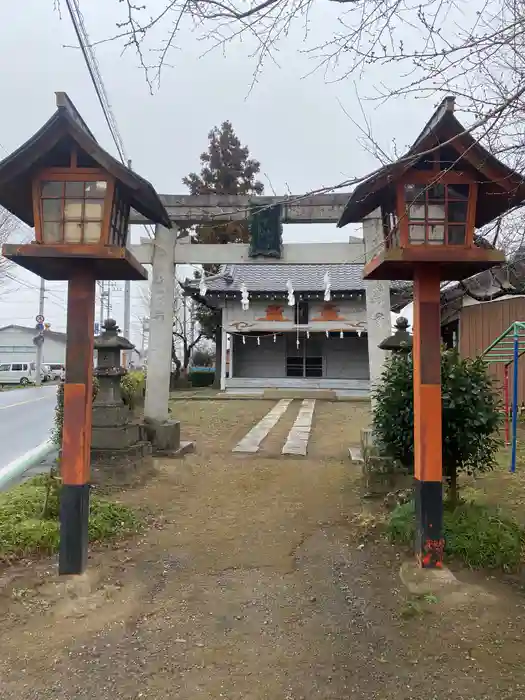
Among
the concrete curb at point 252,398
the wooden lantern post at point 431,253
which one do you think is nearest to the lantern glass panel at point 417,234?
the wooden lantern post at point 431,253

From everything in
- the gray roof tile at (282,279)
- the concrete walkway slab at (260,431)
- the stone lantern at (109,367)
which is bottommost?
the concrete walkway slab at (260,431)

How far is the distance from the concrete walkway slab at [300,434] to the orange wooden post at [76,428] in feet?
17.6

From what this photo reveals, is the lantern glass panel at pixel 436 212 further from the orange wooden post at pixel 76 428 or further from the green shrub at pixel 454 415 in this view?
the orange wooden post at pixel 76 428

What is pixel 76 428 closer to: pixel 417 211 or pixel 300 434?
pixel 417 211

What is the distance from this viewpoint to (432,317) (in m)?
4.23

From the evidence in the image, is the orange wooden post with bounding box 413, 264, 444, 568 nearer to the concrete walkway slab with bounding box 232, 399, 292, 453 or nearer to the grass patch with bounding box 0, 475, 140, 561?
the grass patch with bounding box 0, 475, 140, 561

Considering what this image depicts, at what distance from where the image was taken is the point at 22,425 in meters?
13.4

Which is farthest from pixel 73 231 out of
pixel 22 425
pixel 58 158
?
pixel 22 425

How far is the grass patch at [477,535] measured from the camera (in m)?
4.20

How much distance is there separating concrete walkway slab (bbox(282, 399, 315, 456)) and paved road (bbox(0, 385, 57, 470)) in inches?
194

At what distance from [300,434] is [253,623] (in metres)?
7.84

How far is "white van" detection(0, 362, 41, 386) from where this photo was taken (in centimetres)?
3894

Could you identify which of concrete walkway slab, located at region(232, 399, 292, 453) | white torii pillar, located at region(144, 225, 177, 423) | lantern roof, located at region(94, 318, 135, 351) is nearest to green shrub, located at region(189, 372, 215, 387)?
concrete walkway slab, located at region(232, 399, 292, 453)

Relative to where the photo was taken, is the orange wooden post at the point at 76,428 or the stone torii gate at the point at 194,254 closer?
the orange wooden post at the point at 76,428
